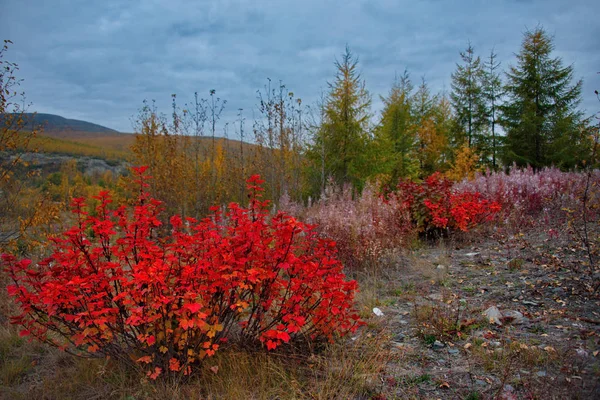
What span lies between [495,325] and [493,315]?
0.13m

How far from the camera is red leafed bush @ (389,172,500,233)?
588 centimetres

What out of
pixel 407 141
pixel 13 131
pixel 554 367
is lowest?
pixel 554 367

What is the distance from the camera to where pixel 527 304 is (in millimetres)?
3432

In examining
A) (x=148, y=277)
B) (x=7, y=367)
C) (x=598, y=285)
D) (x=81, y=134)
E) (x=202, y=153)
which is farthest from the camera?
(x=81, y=134)

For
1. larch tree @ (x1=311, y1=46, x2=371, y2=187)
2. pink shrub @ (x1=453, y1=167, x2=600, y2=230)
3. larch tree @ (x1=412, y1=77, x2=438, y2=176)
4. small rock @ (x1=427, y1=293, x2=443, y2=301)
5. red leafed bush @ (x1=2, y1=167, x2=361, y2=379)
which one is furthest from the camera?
larch tree @ (x1=412, y1=77, x2=438, y2=176)

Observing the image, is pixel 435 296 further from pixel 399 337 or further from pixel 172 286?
pixel 172 286

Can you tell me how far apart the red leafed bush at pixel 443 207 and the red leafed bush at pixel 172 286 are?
3786mm

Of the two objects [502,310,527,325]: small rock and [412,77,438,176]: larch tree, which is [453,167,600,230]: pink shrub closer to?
[502,310,527,325]: small rock

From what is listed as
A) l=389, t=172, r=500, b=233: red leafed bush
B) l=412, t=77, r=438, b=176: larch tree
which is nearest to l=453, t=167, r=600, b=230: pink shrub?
l=389, t=172, r=500, b=233: red leafed bush

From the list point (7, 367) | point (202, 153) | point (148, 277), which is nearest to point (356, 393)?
point (148, 277)

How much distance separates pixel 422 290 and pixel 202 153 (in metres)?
11.0

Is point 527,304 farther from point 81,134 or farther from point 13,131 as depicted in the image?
point 81,134

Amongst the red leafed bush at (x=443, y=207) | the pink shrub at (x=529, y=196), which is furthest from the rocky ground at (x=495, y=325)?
the pink shrub at (x=529, y=196)

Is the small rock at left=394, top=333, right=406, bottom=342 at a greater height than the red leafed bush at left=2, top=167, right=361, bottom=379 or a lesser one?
lesser
